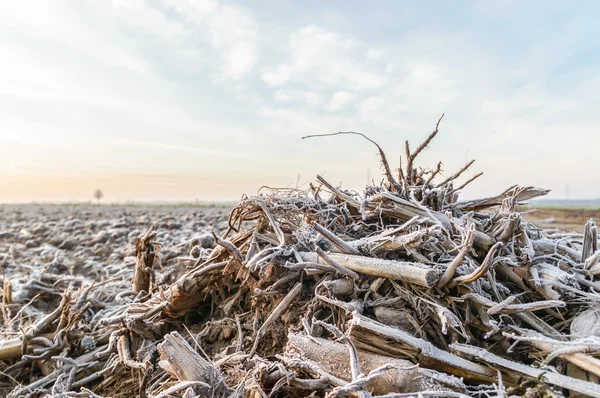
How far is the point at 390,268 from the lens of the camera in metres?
1.95

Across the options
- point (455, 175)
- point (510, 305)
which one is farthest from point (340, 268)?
point (455, 175)

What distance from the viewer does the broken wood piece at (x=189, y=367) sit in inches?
70.6

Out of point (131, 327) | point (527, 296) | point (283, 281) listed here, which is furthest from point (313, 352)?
point (131, 327)

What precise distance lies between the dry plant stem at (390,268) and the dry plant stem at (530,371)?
319 mm

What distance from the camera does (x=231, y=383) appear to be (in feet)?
6.25

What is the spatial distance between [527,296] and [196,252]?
234 cm

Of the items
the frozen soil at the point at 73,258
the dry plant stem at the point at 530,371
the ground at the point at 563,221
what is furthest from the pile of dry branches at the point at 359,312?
the ground at the point at 563,221

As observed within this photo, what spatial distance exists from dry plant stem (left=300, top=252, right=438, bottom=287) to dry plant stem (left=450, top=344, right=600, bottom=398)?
32cm

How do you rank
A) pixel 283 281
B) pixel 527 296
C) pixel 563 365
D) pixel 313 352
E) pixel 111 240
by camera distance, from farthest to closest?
1. pixel 111 240
2. pixel 283 281
3. pixel 527 296
4. pixel 313 352
5. pixel 563 365

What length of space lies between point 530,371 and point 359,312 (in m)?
0.76

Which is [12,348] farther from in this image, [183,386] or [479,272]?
[479,272]

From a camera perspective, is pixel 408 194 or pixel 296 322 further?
pixel 408 194

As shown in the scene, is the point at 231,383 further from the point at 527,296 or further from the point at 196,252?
the point at 527,296

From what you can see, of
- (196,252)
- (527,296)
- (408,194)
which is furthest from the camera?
(196,252)
